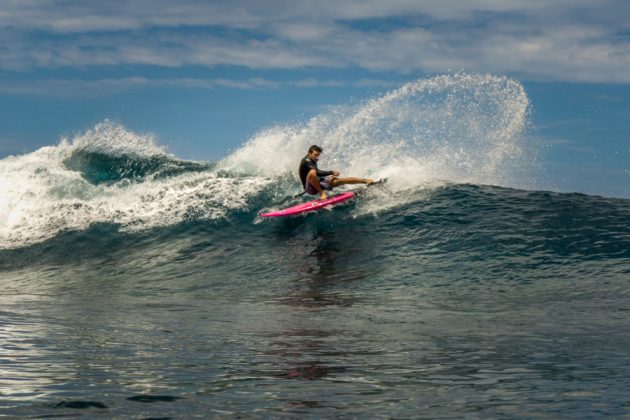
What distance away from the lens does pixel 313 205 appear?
17.8 metres

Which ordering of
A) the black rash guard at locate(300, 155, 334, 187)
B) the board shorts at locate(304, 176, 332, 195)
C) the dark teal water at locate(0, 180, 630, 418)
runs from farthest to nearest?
the board shorts at locate(304, 176, 332, 195) < the black rash guard at locate(300, 155, 334, 187) < the dark teal water at locate(0, 180, 630, 418)

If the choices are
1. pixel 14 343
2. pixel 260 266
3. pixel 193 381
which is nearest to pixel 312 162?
pixel 260 266

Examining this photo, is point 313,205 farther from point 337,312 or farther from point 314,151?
point 337,312

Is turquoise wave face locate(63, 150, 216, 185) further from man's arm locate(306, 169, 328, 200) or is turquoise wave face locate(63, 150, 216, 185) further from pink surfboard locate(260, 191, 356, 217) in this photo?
man's arm locate(306, 169, 328, 200)

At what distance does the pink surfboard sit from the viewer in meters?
17.8

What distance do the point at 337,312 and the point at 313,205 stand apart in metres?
8.14

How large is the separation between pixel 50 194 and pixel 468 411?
18.9 metres

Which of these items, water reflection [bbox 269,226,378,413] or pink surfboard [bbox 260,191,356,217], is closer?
water reflection [bbox 269,226,378,413]

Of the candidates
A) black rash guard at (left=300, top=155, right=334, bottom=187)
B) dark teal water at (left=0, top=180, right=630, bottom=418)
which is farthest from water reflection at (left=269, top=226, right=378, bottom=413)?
black rash guard at (left=300, top=155, right=334, bottom=187)

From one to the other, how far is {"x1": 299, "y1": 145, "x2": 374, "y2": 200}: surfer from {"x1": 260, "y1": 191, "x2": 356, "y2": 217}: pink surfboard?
157 millimetres

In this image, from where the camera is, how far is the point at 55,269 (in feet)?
51.8

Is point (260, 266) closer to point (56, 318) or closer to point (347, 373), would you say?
point (56, 318)

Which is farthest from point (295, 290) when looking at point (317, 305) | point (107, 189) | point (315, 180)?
point (107, 189)

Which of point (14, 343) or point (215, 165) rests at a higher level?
point (215, 165)
